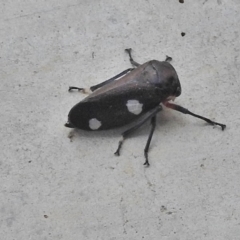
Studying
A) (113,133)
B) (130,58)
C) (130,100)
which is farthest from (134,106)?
(130,58)

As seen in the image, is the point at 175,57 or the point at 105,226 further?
the point at 175,57

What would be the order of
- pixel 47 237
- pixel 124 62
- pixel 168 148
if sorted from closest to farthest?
pixel 47 237, pixel 168 148, pixel 124 62

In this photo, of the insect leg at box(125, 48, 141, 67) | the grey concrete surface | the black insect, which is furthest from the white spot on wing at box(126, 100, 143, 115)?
the insect leg at box(125, 48, 141, 67)

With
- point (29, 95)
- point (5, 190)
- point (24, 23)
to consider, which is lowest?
point (5, 190)

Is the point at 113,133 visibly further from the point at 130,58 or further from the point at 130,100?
the point at 130,58

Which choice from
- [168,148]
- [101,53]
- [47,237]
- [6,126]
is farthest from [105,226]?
[101,53]

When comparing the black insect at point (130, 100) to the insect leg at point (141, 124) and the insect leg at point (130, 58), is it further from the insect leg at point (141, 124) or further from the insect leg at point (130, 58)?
the insect leg at point (130, 58)

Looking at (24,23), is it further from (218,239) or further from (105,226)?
(218,239)
